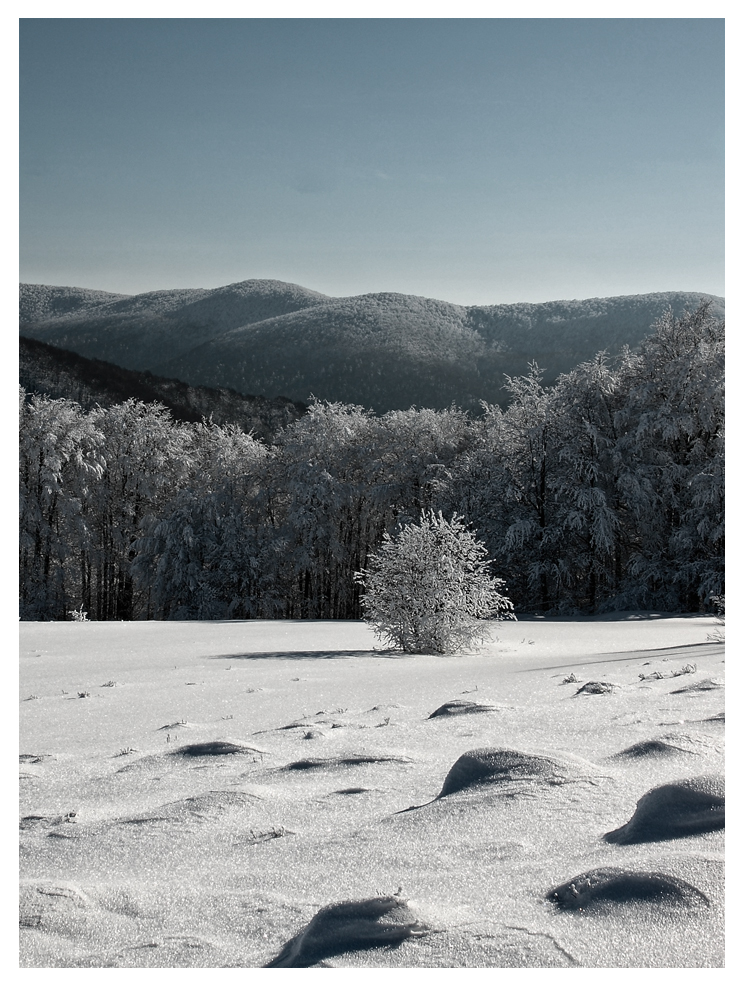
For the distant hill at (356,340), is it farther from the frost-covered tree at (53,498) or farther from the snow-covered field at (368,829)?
the snow-covered field at (368,829)

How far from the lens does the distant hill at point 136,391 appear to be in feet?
144

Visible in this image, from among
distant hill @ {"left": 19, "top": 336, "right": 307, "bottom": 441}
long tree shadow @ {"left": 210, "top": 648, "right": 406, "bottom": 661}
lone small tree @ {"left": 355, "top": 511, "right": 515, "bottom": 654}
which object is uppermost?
distant hill @ {"left": 19, "top": 336, "right": 307, "bottom": 441}

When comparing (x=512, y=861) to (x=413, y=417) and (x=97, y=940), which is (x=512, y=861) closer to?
(x=97, y=940)

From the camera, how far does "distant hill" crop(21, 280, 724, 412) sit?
58594 mm

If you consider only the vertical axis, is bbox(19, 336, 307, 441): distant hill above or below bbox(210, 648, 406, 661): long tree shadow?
above

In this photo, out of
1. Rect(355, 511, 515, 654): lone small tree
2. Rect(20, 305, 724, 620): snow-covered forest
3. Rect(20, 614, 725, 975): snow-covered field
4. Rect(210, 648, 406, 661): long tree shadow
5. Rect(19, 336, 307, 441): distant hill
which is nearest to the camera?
Rect(20, 614, 725, 975): snow-covered field

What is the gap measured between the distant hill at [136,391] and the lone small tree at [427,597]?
1169 inches

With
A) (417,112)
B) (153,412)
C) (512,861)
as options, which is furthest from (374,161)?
(153,412)

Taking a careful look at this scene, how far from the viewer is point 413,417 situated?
30.0 meters

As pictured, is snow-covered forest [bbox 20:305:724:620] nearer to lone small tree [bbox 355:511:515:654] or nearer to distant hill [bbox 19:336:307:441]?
lone small tree [bbox 355:511:515:654]

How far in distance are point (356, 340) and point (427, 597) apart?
215 feet

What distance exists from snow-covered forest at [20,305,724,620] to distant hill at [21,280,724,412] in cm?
2173

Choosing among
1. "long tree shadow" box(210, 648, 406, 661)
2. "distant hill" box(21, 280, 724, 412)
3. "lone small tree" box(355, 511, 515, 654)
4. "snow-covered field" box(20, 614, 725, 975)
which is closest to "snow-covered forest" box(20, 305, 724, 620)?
"lone small tree" box(355, 511, 515, 654)

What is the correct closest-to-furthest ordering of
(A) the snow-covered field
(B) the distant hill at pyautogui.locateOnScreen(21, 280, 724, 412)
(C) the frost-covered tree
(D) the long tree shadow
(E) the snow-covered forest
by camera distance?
(A) the snow-covered field → (D) the long tree shadow → (E) the snow-covered forest → (C) the frost-covered tree → (B) the distant hill at pyautogui.locateOnScreen(21, 280, 724, 412)
